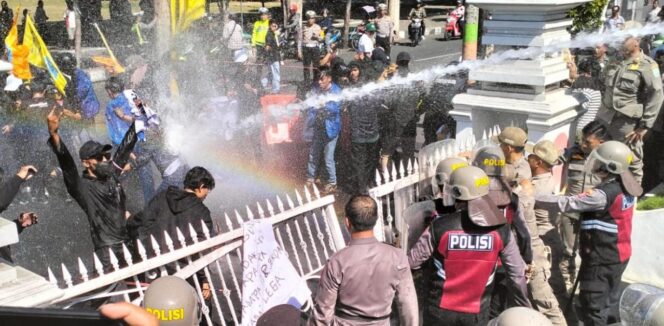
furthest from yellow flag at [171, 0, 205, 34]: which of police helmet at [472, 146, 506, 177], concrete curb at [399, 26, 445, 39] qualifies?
concrete curb at [399, 26, 445, 39]

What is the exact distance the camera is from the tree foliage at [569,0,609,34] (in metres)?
15.8

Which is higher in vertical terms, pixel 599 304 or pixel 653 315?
pixel 653 315

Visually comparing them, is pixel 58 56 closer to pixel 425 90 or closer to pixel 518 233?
pixel 425 90

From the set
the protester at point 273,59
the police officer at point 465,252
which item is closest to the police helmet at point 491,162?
the police officer at point 465,252

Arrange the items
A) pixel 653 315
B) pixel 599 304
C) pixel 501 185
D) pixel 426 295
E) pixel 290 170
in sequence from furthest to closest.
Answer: pixel 290 170, pixel 599 304, pixel 501 185, pixel 426 295, pixel 653 315

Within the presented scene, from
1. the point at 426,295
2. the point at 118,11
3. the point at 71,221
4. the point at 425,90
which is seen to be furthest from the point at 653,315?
the point at 118,11

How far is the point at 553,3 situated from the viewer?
5.94 m

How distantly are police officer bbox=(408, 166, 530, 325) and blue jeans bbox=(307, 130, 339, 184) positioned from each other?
4.55 meters

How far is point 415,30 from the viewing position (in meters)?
24.4

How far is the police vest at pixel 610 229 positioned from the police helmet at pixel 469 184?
3.84ft

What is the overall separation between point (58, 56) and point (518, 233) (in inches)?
677

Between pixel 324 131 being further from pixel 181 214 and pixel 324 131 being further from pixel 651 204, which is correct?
pixel 181 214

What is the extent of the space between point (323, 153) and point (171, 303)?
581cm

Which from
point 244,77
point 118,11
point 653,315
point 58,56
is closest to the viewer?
point 653,315
